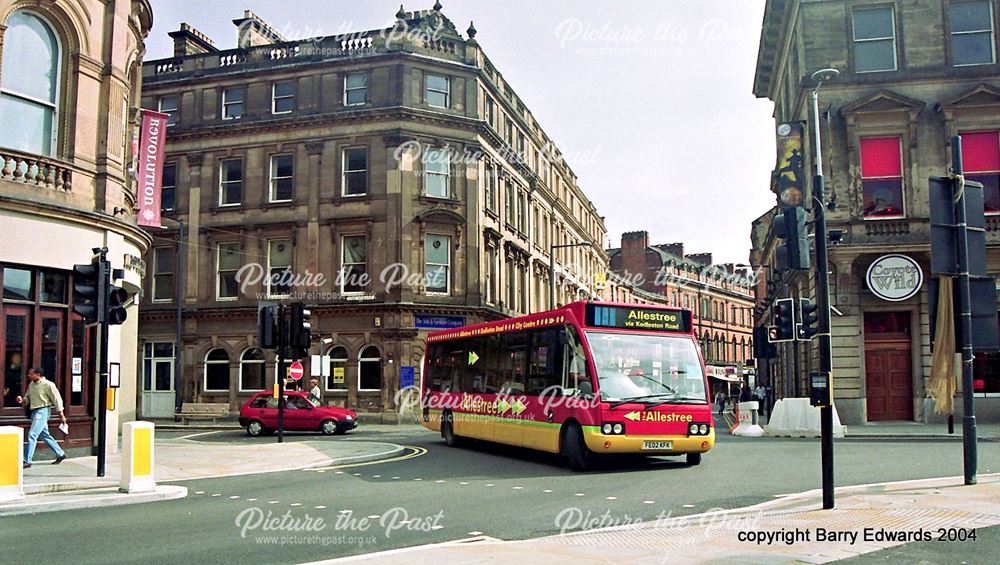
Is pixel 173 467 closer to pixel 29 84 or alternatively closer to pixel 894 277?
pixel 29 84

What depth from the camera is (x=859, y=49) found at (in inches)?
1226

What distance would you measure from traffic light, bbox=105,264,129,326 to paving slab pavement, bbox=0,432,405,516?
8.21 feet

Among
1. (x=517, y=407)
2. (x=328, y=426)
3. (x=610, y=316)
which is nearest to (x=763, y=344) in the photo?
(x=517, y=407)

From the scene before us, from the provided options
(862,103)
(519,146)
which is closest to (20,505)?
(862,103)

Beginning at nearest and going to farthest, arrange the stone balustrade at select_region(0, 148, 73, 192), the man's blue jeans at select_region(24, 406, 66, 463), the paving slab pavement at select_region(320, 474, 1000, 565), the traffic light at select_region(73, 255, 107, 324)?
the paving slab pavement at select_region(320, 474, 1000, 565) < the traffic light at select_region(73, 255, 107, 324) < the man's blue jeans at select_region(24, 406, 66, 463) < the stone balustrade at select_region(0, 148, 73, 192)

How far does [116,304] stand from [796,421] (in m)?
A: 18.1

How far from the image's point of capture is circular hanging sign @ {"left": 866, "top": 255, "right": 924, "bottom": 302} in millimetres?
29250

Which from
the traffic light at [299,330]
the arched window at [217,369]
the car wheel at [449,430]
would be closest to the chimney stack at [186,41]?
the arched window at [217,369]

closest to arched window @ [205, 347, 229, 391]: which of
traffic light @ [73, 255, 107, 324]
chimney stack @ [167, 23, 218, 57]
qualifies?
chimney stack @ [167, 23, 218, 57]

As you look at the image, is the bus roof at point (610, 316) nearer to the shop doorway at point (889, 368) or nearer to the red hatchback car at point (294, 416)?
the red hatchback car at point (294, 416)

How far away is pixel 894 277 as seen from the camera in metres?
29.4

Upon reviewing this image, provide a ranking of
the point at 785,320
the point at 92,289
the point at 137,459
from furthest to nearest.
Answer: the point at 92,289 < the point at 785,320 < the point at 137,459

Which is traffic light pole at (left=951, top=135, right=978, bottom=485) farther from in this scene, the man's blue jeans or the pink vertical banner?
the pink vertical banner

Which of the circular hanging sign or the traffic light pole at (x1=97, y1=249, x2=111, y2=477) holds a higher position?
the circular hanging sign
